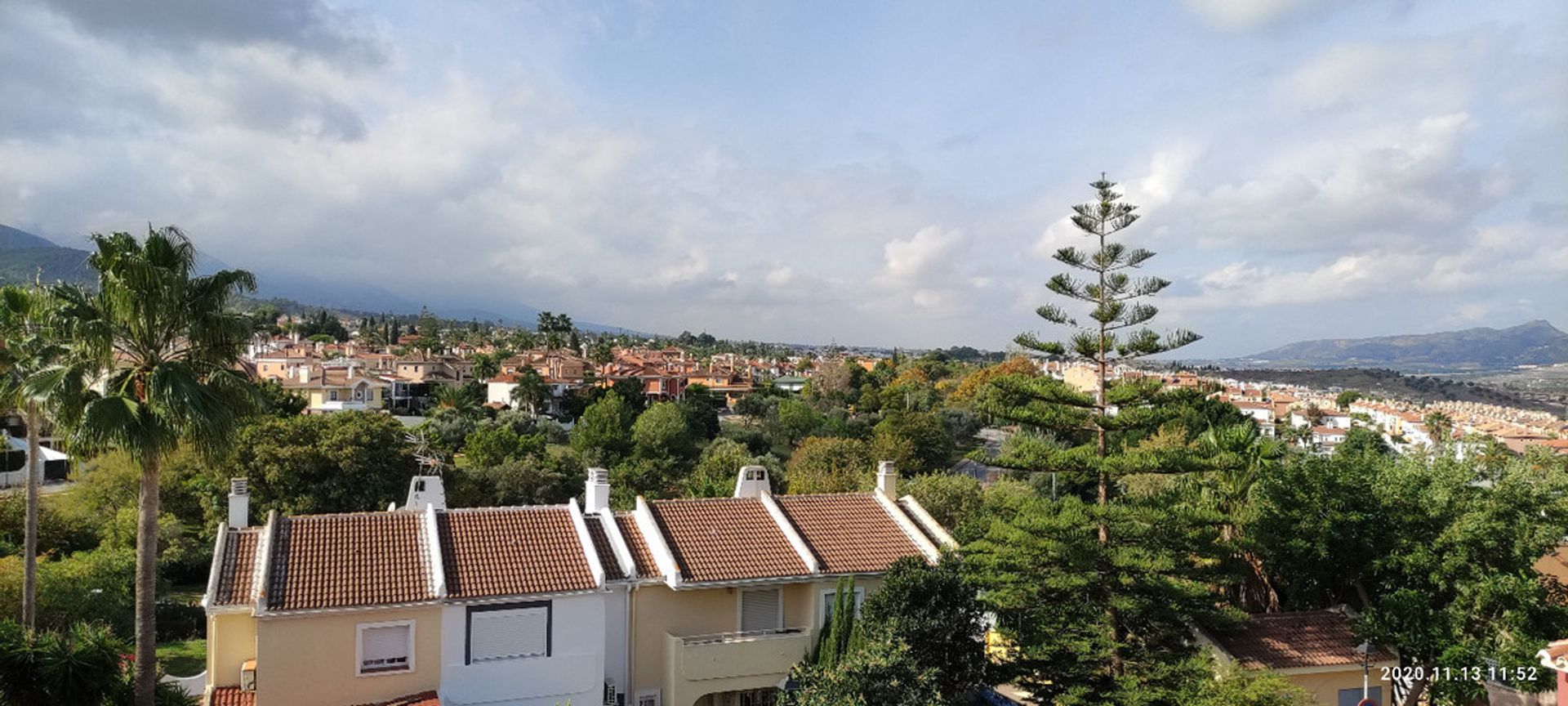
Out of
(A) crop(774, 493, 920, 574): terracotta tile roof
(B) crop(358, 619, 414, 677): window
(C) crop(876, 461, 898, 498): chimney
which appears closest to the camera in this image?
(B) crop(358, 619, 414, 677): window

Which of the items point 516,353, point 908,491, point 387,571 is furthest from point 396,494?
point 516,353

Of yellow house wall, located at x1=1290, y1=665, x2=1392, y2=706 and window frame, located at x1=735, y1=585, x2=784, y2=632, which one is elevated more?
window frame, located at x1=735, y1=585, x2=784, y2=632

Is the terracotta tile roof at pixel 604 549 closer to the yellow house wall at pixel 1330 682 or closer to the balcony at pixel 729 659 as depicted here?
the balcony at pixel 729 659

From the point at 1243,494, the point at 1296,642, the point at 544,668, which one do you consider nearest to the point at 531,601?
the point at 544,668

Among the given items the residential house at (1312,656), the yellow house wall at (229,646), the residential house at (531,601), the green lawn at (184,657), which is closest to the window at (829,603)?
the residential house at (531,601)

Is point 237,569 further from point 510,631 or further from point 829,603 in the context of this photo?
point 829,603

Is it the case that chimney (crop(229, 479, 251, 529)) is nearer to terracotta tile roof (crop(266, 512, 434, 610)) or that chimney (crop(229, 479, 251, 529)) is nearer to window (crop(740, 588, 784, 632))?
terracotta tile roof (crop(266, 512, 434, 610))

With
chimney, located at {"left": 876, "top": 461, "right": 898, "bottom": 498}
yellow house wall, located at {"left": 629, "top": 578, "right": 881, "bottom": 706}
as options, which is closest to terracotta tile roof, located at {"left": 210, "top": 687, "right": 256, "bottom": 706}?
yellow house wall, located at {"left": 629, "top": 578, "right": 881, "bottom": 706}

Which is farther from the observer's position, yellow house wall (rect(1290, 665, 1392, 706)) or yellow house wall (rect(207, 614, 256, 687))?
yellow house wall (rect(1290, 665, 1392, 706))
